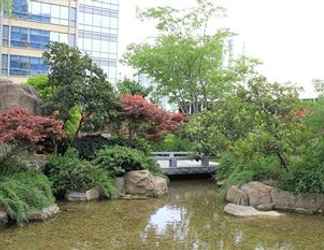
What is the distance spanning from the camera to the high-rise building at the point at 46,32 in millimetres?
42875

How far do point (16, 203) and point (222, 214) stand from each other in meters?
4.47

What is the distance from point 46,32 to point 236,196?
37972mm

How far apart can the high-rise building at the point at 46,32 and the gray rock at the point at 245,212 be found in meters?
33.0

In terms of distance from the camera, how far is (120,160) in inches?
500

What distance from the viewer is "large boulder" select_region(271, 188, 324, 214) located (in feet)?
34.4

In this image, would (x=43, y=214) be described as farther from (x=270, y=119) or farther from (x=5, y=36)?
(x=5, y=36)

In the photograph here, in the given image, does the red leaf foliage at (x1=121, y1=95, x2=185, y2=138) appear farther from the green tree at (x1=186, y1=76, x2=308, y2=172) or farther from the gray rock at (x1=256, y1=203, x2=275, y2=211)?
the gray rock at (x1=256, y1=203, x2=275, y2=211)

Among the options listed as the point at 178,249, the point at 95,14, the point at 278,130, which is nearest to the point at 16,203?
the point at 178,249

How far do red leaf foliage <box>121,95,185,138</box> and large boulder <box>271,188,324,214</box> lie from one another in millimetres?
4925

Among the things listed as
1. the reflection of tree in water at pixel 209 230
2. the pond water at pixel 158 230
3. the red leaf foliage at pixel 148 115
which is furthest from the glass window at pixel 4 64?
the reflection of tree in water at pixel 209 230

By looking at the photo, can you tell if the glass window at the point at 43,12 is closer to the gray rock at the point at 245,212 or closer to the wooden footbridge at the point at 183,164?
the wooden footbridge at the point at 183,164

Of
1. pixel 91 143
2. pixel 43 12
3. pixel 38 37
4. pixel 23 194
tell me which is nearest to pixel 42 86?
pixel 91 143

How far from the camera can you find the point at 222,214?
10.1m

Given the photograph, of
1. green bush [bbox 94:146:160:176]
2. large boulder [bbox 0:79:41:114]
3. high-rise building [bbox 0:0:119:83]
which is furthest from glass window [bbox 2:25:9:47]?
green bush [bbox 94:146:160:176]
